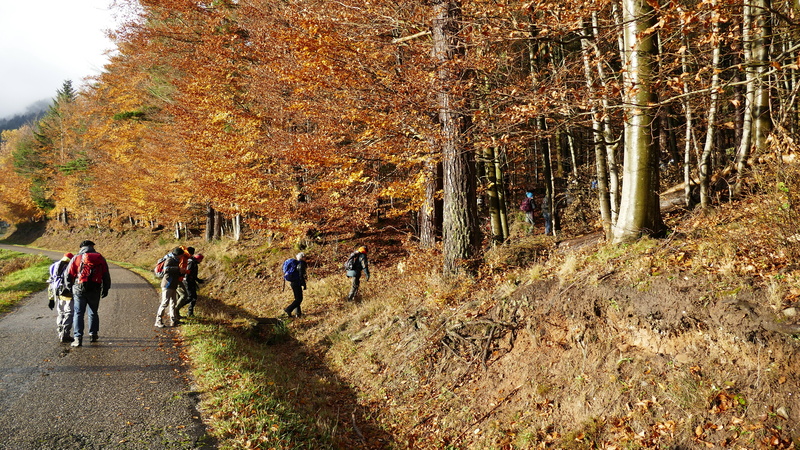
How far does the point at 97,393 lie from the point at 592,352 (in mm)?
6436

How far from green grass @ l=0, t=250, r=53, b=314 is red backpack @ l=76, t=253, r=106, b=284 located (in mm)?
5579

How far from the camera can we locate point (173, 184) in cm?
2027

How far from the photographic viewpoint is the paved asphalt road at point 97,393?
410 cm

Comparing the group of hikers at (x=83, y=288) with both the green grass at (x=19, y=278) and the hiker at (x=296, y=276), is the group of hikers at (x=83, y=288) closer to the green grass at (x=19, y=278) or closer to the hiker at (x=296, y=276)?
the hiker at (x=296, y=276)

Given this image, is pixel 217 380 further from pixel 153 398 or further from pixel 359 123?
pixel 359 123

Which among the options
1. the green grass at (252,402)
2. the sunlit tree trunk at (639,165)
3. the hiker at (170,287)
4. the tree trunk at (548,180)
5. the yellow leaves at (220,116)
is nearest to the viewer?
the green grass at (252,402)

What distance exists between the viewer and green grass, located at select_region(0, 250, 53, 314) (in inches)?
472

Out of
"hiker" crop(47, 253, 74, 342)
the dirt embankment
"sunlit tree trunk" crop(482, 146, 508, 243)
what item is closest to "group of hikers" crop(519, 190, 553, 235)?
"sunlit tree trunk" crop(482, 146, 508, 243)

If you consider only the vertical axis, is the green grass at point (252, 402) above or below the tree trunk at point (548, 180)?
below

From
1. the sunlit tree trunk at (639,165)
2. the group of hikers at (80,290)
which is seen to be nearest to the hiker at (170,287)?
the group of hikers at (80,290)

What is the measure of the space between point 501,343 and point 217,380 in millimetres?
4289

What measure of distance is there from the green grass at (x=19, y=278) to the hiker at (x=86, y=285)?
543 centimetres

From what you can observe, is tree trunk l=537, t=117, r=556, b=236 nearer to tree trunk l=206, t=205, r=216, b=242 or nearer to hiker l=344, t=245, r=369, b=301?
hiker l=344, t=245, r=369, b=301

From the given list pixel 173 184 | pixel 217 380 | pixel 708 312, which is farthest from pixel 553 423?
pixel 173 184
